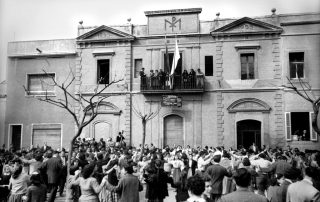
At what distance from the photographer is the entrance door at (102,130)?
26.1m

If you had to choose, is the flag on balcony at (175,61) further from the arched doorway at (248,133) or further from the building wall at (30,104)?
the building wall at (30,104)

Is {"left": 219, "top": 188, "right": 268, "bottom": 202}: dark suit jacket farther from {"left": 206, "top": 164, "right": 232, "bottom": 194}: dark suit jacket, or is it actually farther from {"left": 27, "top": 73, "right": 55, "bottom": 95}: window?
{"left": 27, "top": 73, "right": 55, "bottom": 95}: window

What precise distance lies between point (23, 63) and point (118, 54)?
306 inches

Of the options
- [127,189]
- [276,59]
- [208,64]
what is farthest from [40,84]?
[127,189]

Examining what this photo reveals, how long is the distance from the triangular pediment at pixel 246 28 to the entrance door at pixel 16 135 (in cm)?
1610

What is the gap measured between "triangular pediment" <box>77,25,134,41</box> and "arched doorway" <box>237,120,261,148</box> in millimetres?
9834

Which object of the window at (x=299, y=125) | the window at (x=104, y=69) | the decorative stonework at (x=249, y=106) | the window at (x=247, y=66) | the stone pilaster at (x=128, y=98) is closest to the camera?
the window at (x=299, y=125)

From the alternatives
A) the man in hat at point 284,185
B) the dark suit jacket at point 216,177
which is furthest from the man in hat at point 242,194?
the dark suit jacket at point 216,177

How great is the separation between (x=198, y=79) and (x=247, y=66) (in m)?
3.49

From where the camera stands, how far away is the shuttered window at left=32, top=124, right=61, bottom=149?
1071 inches

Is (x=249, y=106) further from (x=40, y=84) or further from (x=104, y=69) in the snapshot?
(x=40, y=84)

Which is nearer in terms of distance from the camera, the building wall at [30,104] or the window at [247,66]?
the window at [247,66]

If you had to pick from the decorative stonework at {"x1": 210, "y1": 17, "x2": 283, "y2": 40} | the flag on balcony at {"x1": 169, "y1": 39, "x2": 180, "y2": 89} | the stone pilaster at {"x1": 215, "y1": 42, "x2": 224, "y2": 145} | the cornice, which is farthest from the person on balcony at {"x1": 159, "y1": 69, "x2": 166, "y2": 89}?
the decorative stonework at {"x1": 210, "y1": 17, "x2": 283, "y2": 40}

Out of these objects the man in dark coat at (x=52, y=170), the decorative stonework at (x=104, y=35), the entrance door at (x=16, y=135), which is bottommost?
the man in dark coat at (x=52, y=170)
